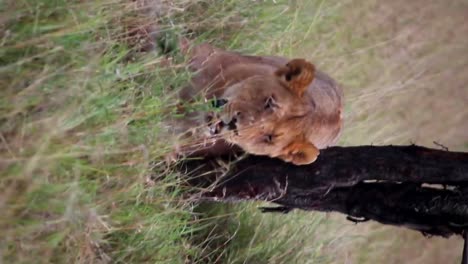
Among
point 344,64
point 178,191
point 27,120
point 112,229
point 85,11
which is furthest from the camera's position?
point 344,64

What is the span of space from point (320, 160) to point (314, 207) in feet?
0.63

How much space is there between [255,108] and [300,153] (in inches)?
9.9

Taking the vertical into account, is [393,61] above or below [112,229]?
below

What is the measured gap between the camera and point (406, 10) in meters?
5.38

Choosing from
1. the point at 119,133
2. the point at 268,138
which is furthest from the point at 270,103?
the point at 119,133

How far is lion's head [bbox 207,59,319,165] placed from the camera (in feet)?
9.16

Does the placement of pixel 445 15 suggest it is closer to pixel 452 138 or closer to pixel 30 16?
pixel 452 138

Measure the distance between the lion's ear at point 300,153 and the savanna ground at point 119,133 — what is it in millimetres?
433

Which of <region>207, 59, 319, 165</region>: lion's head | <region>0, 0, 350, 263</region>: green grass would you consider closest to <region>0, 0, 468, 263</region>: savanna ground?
<region>0, 0, 350, 263</region>: green grass

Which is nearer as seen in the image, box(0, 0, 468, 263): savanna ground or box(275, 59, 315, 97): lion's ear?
box(0, 0, 468, 263): savanna ground

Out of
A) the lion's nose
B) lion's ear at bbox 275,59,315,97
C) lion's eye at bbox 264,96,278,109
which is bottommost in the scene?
lion's eye at bbox 264,96,278,109

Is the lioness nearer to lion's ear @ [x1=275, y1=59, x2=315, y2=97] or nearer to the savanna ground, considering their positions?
lion's ear @ [x1=275, y1=59, x2=315, y2=97]

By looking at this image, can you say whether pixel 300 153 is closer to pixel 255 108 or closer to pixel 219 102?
pixel 255 108

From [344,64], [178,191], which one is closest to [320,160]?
[178,191]
